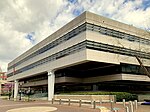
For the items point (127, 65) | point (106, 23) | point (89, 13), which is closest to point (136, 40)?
point (127, 65)

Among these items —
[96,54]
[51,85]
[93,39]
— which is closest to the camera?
[96,54]

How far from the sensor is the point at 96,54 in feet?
109

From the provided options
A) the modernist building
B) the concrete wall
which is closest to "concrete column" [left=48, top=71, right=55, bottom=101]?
the modernist building

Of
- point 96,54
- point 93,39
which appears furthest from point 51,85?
point 93,39


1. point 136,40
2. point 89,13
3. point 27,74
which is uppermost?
point 89,13

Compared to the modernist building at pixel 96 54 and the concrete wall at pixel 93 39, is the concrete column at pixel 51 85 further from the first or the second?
the concrete wall at pixel 93 39

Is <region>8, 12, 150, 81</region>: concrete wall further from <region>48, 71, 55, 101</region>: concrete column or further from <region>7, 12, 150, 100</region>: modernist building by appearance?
<region>48, 71, 55, 101</region>: concrete column

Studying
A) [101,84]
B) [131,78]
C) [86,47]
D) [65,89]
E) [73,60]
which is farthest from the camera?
[65,89]

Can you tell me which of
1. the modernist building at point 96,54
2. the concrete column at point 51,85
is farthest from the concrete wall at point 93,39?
the concrete column at point 51,85

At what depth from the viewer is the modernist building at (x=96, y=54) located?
3388 cm

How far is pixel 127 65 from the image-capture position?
39094mm

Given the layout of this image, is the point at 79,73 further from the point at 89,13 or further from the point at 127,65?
the point at 89,13

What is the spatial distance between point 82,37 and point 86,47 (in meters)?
2.04

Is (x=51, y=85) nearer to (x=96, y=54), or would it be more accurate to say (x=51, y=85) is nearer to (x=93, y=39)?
(x=96, y=54)
